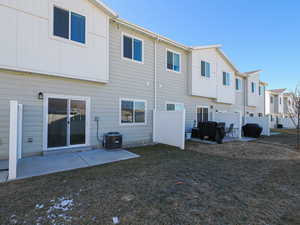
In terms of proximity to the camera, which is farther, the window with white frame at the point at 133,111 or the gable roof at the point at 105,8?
the window with white frame at the point at 133,111

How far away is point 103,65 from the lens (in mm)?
6738

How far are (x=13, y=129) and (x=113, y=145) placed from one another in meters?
3.79

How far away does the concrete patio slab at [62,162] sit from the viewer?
4.23 m

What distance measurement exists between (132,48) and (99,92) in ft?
10.2

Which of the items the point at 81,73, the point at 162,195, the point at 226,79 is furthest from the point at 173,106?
the point at 162,195

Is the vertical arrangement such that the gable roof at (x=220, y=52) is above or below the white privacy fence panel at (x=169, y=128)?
above

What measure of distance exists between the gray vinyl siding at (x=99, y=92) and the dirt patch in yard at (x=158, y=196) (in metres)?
2.60

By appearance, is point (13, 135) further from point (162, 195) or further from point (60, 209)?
point (162, 195)

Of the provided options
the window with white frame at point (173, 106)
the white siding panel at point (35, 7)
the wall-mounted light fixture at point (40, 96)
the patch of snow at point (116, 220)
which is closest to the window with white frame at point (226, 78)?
the window with white frame at point (173, 106)

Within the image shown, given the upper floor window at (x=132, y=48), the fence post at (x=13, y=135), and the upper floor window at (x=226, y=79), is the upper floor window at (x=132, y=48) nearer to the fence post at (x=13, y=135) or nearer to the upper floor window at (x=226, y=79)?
the fence post at (x=13, y=135)

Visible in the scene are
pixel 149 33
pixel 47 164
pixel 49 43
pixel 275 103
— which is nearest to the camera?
pixel 47 164

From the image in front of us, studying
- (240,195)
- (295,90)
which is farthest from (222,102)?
(240,195)

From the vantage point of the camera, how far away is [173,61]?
9.83m

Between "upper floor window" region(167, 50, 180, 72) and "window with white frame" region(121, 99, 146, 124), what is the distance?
3.23m
